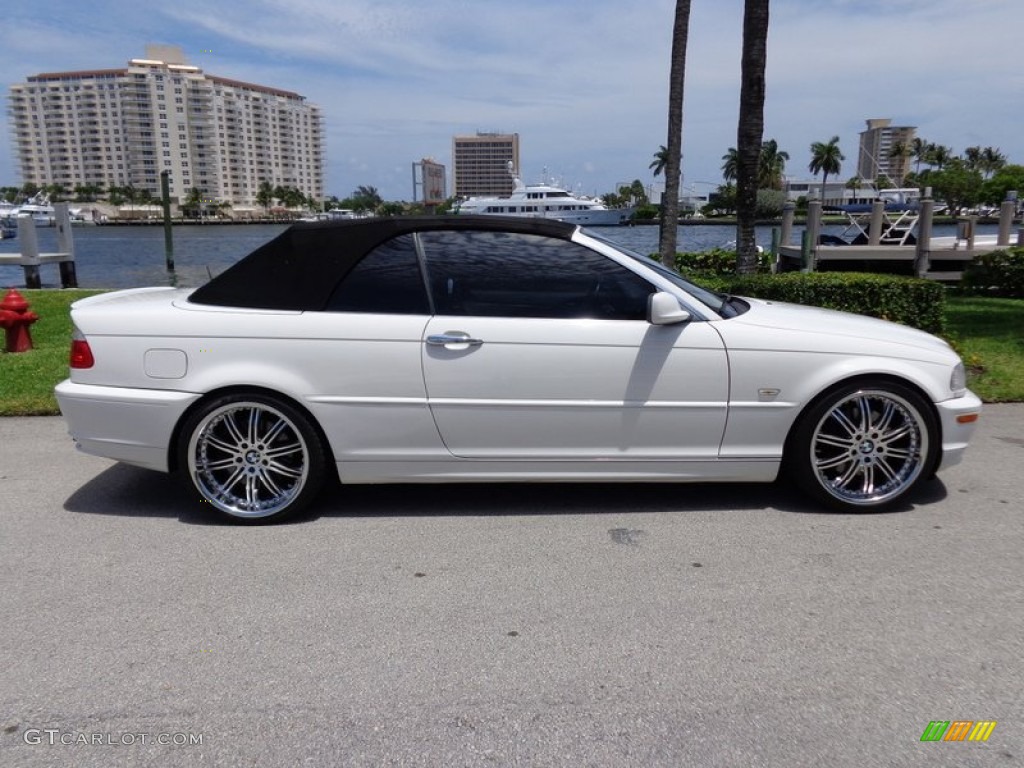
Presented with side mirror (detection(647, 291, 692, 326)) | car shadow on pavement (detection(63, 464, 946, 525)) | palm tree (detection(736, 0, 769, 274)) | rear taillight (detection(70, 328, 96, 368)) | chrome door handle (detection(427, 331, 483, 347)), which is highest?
palm tree (detection(736, 0, 769, 274))

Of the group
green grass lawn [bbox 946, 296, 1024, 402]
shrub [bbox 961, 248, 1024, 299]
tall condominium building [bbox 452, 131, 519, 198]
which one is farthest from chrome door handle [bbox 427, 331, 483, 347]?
tall condominium building [bbox 452, 131, 519, 198]

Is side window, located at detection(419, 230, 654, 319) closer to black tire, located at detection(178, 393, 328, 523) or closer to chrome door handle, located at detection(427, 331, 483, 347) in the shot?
chrome door handle, located at detection(427, 331, 483, 347)

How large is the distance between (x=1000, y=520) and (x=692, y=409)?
1728mm

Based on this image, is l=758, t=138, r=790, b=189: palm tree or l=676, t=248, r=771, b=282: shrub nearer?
l=676, t=248, r=771, b=282: shrub

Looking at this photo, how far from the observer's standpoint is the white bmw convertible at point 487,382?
13.6 ft

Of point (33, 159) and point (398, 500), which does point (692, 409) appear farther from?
point (33, 159)

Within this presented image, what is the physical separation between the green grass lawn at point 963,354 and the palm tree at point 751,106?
3025 mm

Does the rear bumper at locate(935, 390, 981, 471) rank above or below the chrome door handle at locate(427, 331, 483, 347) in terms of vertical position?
below

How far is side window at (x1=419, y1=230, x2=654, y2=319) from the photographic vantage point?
13.9ft

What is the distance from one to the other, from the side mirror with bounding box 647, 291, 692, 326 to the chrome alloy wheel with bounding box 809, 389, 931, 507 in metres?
0.95

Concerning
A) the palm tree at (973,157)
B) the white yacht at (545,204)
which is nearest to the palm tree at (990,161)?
the palm tree at (973,157)

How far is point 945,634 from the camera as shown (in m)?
3.07

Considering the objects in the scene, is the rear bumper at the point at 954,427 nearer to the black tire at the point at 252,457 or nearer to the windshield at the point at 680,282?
the windshield at the point at 680,282

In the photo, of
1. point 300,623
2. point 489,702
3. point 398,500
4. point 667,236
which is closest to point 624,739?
point 489,702
